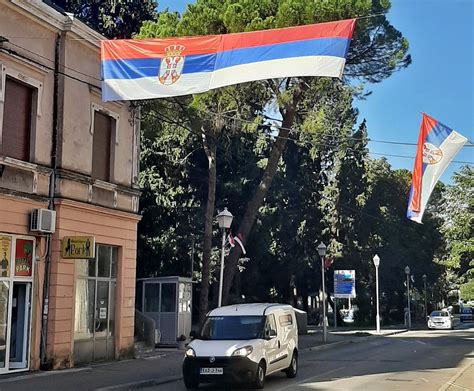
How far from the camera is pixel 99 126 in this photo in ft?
61.5

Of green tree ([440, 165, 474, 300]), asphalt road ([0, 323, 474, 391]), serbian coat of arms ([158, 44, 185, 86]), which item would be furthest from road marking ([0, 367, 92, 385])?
green tree ([440, 165, 474, 300])

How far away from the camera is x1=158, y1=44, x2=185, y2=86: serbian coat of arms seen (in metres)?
14.0

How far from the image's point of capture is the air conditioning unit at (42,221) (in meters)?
15.5

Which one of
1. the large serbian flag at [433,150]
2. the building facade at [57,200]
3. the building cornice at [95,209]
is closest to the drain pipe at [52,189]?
the building facade at [57,200]

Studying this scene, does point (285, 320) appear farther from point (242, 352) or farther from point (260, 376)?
point (242, 352)

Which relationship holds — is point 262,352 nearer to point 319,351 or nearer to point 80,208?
point 80,208

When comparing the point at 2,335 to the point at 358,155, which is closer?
the point at 2,335

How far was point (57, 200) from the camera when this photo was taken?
16344 mm

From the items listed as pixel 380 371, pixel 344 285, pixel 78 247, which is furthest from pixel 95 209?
pixel 344 285

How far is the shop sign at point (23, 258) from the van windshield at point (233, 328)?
183 inches

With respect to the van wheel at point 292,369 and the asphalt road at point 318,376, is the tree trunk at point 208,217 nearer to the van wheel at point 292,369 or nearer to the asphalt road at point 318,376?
the asphalt road at point 318,376

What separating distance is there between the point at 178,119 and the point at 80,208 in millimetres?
10166

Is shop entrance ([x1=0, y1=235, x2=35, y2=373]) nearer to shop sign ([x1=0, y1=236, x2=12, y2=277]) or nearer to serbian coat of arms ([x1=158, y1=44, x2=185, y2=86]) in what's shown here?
shop sign ([x1=0, y1=236, x2=12, y2=277])

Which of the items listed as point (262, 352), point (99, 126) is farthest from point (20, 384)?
point (99, 126)
